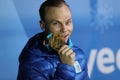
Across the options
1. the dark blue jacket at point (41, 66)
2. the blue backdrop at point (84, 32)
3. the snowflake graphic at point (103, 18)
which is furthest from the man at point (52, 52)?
the snowflake graphic at point (103, 18)

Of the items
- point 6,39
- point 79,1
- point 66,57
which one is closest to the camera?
point 66,57

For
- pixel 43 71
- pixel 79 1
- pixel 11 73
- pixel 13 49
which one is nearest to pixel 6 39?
pixel 13 49

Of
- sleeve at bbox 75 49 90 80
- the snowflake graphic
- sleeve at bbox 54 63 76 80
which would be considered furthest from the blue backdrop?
sleeve at bbox 54 63 76 80

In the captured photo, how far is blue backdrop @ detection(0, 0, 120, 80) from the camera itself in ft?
6.00

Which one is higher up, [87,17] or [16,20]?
[16,20]

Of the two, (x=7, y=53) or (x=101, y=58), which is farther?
(x=101, y=58)

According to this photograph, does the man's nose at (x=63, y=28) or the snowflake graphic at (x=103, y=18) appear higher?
the man's nose at (x=63, y=28)

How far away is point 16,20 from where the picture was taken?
1.85 meters

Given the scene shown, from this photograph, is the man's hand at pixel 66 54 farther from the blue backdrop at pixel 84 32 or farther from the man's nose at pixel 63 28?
the blue backdrop at pixel 84 32

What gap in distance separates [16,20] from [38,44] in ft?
2.09

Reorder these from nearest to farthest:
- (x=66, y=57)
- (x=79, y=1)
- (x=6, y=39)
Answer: (x=66, y=57) < (x=6, y=39) < (x=79, y=1)

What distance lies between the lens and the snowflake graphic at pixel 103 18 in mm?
2029

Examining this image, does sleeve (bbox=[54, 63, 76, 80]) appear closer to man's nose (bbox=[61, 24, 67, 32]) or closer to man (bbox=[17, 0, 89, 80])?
man (bbox=[17, 0, 89, 80])

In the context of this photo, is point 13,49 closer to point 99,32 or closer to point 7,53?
point 7,53
